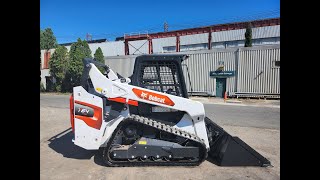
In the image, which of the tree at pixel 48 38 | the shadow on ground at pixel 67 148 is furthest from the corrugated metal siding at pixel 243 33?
the tree at pixel 48 38

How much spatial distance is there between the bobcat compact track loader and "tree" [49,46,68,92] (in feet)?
93.3

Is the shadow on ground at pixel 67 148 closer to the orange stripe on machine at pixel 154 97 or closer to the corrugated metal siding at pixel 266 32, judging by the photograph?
the orange stripe on machine at pixel 154 97

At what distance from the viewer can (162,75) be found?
5648mm

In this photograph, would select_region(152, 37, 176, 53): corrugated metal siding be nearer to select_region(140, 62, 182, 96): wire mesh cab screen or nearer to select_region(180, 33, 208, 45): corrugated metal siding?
select_region(180, 33, 208, 45): corrugated metal siding

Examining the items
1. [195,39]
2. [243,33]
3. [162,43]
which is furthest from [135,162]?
[162,43]

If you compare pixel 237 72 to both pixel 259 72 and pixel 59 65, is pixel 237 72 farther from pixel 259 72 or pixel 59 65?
pixel 59 65

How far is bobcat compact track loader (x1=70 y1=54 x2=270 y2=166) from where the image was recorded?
5.04 m

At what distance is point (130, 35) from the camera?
1423 inches

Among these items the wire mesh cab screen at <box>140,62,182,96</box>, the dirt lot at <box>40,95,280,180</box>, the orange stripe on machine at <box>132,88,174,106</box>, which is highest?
the wire mesh cab screen at <box>140,62,182,96</box>

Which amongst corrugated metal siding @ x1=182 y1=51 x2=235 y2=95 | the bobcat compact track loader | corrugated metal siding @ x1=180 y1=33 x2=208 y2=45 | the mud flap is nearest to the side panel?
the bobcat compact track loader

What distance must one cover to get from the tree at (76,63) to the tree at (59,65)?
0.81 meters

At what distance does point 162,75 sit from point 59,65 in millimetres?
28983
